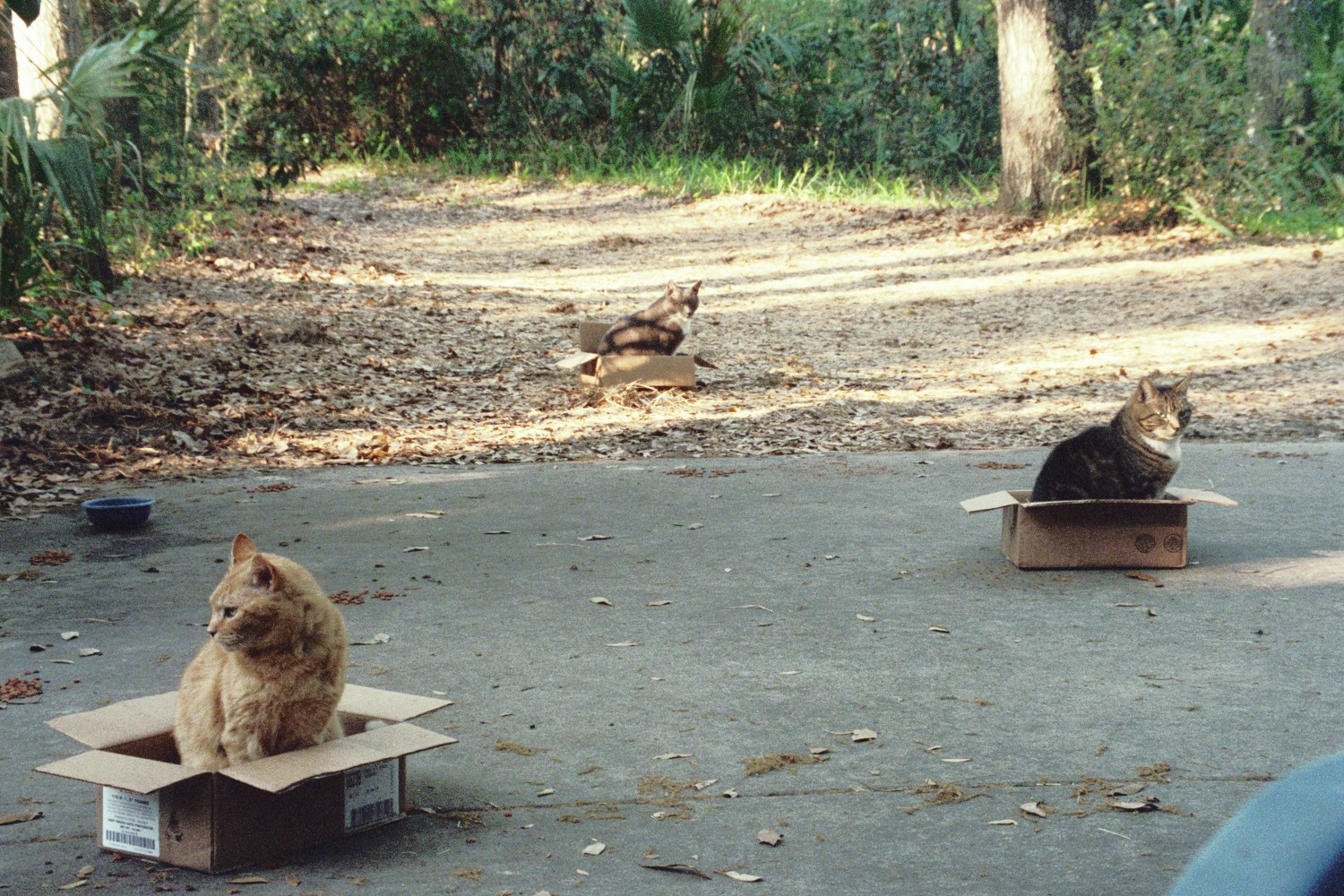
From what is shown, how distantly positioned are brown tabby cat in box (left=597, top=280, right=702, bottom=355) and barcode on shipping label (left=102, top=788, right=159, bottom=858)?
270 inches

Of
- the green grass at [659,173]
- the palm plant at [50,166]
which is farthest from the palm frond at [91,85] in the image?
the green grass at [659,173]

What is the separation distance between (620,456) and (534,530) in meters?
2.00

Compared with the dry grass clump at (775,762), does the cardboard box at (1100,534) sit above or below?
above

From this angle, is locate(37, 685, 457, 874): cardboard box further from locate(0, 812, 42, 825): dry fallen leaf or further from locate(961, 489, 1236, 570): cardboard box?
locate(961, 489, 1236, 570): cardboard box

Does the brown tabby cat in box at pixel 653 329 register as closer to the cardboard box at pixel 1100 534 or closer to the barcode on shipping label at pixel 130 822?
the cardboard box at pixel 1100 534

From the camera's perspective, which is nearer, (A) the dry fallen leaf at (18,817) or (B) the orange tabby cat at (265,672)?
(B) the orange tabby cat at (265,672)

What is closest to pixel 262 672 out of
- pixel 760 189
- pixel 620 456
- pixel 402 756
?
pixel 402 756

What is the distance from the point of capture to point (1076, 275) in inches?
539

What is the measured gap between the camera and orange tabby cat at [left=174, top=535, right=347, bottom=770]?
3000 millimetres

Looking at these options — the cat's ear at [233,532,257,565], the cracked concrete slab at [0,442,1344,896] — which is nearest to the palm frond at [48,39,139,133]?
the cracked concrete slab at [0,442,1344,896]

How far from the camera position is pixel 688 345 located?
1168 centimetres

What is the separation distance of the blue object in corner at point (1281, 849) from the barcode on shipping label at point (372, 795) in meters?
2.35

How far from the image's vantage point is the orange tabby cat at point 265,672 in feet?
9.84

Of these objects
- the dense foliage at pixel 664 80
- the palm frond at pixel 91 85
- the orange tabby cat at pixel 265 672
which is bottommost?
the orange tabby cat at pixel 265 672
